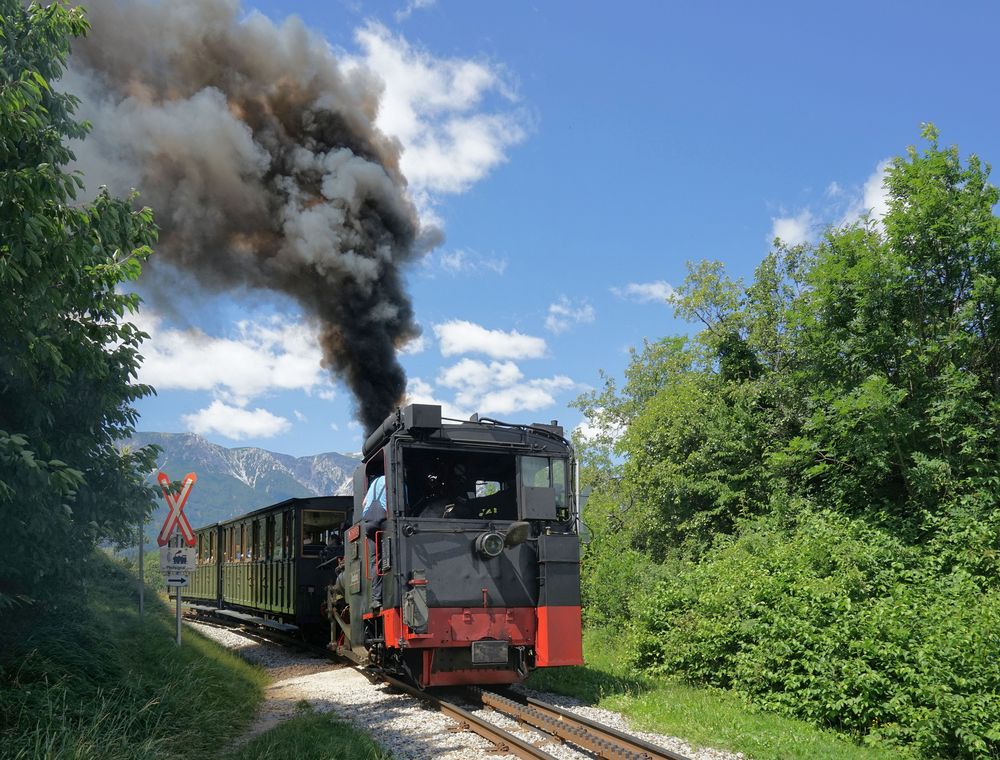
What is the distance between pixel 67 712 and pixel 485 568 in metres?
4.39

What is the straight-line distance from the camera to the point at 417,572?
9008 mm

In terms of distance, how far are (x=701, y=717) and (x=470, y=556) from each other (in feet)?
9.91

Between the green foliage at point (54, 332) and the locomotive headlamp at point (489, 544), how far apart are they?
3.65 meters

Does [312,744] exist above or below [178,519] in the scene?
below

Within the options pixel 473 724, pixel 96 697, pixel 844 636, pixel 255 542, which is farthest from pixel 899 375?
pixel 255 542

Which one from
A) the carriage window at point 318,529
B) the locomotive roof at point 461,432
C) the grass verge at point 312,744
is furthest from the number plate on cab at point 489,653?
the carriage window at point 318,529

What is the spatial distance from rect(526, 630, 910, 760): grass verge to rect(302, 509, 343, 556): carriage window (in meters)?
5.67

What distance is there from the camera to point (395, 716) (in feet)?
29.3

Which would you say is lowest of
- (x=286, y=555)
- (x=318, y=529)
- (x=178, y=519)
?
(x=286, y=555)

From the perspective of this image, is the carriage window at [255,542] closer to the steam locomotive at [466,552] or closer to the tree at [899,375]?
the steam locomotive at [466,552]

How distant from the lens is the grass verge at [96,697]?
20.4 feet

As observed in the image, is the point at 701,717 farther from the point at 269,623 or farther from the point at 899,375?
the point at 269,623

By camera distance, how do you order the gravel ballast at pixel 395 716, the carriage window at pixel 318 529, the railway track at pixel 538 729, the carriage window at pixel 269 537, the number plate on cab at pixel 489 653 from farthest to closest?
the carriage window at pixel 269 537, the carriage window at pixel 318 529, the number plate on cab at pixel 489 653, the gravel ballast at pixel 395 716, the railway track at pixel 538 729

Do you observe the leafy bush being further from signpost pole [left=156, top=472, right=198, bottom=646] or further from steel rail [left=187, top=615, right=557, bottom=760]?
signpost pole [left=156, top=472, right=198, bottom=646]
